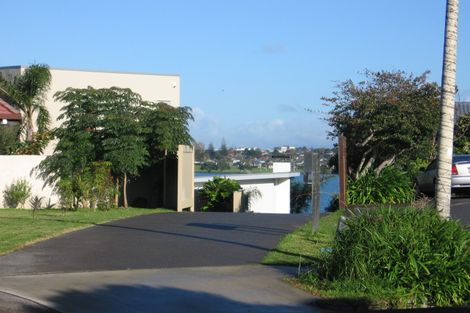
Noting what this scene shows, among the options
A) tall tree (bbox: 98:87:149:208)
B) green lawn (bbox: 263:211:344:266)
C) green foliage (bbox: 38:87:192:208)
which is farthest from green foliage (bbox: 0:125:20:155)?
green lawn (bbox: 263:211:344:266)

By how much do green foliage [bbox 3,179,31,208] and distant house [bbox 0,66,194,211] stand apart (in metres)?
0.20

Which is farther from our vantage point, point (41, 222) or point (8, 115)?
point (8, 115)

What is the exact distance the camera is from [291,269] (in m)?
12.4

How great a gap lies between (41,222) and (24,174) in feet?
20.2

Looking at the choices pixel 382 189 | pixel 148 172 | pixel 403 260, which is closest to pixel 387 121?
pixel 382 189

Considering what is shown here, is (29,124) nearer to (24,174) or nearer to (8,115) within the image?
(8,115)

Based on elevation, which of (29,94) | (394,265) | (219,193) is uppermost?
(29,94)

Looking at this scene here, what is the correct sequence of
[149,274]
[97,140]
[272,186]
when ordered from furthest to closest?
[272,186] < [97,140] < [149,274]

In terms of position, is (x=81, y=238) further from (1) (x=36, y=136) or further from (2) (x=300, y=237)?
(1) (x=36, y=136)

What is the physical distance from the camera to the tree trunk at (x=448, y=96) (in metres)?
11.2

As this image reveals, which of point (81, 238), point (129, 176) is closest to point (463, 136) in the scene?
point (129, 176)

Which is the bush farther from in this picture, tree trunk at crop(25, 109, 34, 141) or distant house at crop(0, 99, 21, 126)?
distant house at crop(0, 99, 21, 126)

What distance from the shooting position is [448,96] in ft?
36.8

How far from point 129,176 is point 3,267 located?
1463cm
